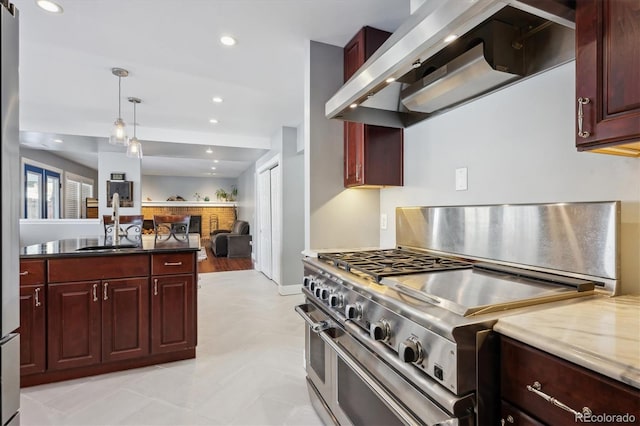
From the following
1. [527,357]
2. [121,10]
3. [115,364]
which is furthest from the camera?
[115,364]

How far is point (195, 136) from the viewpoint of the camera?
5.22 metres

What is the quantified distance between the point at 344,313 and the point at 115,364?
6.56 feet

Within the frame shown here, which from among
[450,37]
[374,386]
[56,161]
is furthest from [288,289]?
[56,161]

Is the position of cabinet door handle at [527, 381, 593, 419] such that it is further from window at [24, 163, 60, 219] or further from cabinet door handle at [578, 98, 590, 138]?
window at [24, 163, 60, 219]

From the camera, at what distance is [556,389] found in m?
0.69

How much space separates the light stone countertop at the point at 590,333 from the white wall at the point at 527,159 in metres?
0.30

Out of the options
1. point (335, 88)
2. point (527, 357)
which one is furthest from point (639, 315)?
point (335, 88)

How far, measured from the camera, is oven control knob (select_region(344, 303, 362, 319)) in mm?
1256

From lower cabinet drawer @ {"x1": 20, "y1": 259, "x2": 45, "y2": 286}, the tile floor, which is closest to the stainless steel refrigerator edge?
the tile floor

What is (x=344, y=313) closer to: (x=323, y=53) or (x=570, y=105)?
(x=570, y=105)

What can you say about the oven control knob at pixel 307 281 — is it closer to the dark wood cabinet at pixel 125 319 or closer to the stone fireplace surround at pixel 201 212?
the dark wood cabinet at pixel 125 319

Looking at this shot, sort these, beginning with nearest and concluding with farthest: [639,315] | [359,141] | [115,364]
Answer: [639,315], [359,141], [115,364]

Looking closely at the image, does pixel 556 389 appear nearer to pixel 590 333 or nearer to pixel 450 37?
pixel 590 333

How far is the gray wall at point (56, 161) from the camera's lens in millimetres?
6461
